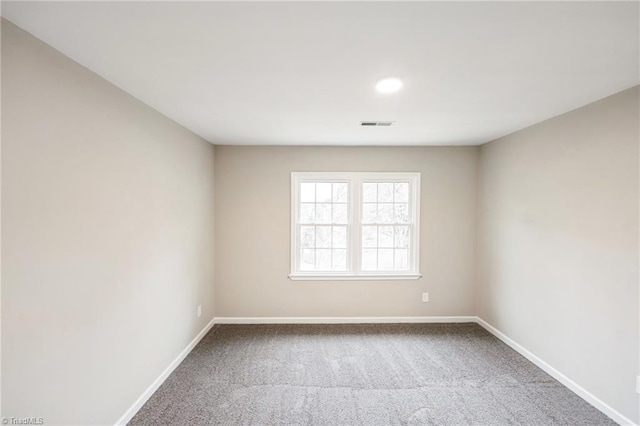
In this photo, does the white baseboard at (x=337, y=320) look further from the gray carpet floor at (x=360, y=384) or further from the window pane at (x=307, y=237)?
the window pane at (x=307, y=237)

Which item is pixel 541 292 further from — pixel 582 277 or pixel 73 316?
pixel 73 316

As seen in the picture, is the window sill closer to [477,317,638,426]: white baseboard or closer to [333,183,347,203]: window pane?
[333,183,347,203]: window pane

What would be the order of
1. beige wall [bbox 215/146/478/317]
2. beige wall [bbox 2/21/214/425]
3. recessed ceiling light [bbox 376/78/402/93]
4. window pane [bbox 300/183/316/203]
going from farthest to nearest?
window pane [bbox 300/183/316/203]
beige wall [bbox 215/146/478/317]
recessed ceiling light [bbox 376/78/402/93]
beige wall [bbox 2/21/214/425]

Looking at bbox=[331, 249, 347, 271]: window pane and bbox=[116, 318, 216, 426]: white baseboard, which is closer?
bbox=[116, 318, 216, 426]: white baseboard

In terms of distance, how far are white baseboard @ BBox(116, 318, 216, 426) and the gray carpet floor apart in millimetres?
45

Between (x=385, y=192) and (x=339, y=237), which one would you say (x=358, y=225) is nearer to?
(x=339, y=237)

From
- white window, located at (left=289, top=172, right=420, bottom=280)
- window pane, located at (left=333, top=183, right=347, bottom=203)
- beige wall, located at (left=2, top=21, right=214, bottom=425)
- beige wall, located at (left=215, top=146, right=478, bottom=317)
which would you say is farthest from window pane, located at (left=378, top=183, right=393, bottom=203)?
beige wall, located at (left=2, top=21, right=214, bottom=425)

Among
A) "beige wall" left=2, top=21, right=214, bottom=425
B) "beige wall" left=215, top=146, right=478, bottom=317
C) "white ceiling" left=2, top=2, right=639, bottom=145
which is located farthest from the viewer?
"beige wall" left=215, top=146, right=478, bottom=317

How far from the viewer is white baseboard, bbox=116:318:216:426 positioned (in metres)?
2.26

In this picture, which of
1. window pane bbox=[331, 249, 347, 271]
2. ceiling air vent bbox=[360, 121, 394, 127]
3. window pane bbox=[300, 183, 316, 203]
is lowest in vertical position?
window pane bbox=[331, 249, 347, 271]

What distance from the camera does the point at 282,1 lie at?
125cm

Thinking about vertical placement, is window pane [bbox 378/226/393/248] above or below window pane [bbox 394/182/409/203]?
below

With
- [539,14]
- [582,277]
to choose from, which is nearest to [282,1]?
[539,14]

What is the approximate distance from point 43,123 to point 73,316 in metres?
1.07
